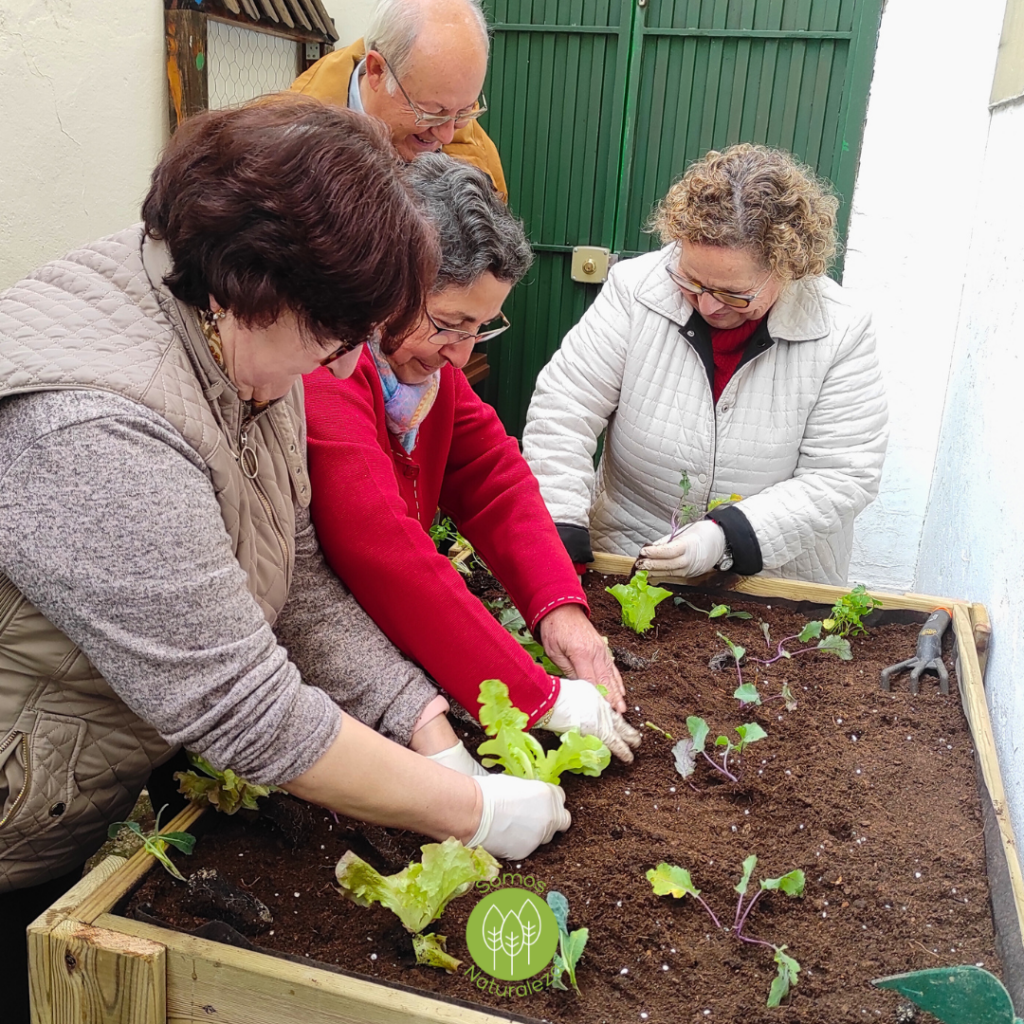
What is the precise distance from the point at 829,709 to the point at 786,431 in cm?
74

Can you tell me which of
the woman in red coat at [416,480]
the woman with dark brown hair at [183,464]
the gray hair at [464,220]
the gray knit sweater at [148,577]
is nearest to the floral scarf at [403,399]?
the woman in red coat at [416,480]

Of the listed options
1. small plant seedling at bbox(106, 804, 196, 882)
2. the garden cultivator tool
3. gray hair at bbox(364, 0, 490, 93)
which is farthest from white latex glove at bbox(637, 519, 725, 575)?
gray hair at bbox(364, 0, 490, 93)

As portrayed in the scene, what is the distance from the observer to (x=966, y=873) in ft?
4.23

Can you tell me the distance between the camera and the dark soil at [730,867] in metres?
1.09

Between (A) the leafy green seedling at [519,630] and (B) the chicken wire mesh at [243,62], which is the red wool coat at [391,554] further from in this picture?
(B) the chicken wire mesh at [243,62]

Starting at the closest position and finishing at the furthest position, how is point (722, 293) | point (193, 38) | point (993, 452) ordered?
point (722, 293), point (993, 452), point (193, 38)

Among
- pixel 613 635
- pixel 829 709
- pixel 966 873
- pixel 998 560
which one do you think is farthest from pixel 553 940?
pixel 998 560

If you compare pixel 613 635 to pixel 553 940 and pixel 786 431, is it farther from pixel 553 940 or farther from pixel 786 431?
pixel 553 940

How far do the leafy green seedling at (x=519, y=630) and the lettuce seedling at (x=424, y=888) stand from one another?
1.91ft

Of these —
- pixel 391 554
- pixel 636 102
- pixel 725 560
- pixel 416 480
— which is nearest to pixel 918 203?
pixel 636 102

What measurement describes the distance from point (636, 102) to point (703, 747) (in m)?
3.01

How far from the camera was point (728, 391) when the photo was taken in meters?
2.21

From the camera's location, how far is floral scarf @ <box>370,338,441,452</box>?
151 centimetres

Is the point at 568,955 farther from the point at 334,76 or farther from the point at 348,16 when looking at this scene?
the point at 348,16
